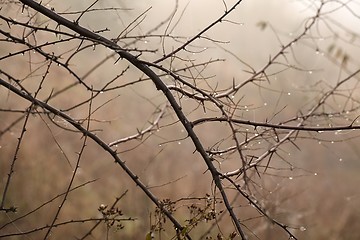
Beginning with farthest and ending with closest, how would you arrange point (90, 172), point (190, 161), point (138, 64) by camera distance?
point (190, 161), point (90, 172), point (138, 64)

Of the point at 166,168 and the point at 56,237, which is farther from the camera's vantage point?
the point at 166,168

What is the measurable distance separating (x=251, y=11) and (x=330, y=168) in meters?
1.62

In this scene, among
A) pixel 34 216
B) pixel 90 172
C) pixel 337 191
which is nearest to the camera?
pixel 34 216

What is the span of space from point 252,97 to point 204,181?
120 centimetres

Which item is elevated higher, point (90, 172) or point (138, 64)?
point (90, 172)

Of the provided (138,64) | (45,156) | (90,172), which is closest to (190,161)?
(90,172)

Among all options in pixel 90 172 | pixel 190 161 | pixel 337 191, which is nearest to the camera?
pixel 90 172

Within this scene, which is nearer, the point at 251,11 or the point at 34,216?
the point at 34,216

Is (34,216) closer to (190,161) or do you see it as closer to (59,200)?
(59,200)

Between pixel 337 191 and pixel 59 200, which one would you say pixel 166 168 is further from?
pixel 337 191

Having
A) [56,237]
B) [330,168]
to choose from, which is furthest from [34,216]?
[330,168]

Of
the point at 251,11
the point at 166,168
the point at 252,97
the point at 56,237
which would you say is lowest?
the point at 56,237

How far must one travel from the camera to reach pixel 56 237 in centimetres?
333

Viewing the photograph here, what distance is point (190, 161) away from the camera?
425cm
